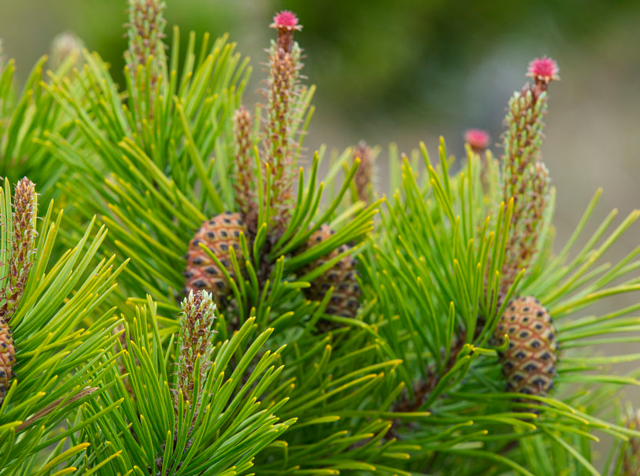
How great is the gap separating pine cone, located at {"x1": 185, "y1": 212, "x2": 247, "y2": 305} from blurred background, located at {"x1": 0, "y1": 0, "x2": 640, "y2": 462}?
2348mm

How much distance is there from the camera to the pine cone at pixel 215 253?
0.22m

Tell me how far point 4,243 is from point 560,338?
205 millimetres

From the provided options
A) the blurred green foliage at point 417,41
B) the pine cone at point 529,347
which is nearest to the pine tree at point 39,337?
→ the pine cone at point 529,347

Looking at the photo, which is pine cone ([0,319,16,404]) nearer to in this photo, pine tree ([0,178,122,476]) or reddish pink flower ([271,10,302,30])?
pine tree ([0,178,122,476])

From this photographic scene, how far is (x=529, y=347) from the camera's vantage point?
23 cm

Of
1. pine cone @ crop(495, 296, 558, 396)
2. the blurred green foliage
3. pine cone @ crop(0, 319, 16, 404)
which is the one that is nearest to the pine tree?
pine cone @ crop(0, 319, 16, 404)

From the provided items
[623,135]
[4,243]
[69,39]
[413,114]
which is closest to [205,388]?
[4,243]

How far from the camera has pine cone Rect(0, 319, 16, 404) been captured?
0.15 metres

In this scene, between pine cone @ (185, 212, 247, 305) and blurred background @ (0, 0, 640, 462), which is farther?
blurred background @ (0, 0, 640, 462)

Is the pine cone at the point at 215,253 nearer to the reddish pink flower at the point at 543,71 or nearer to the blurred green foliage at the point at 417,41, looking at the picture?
the reddish pink flower at the point at 543,71

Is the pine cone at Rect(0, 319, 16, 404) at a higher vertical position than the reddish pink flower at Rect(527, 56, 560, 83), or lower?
lower

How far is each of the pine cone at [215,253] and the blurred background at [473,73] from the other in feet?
7.70

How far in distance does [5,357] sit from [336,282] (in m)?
0.12

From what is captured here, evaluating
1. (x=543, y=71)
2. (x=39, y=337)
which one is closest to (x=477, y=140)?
(x=543, y=71)
